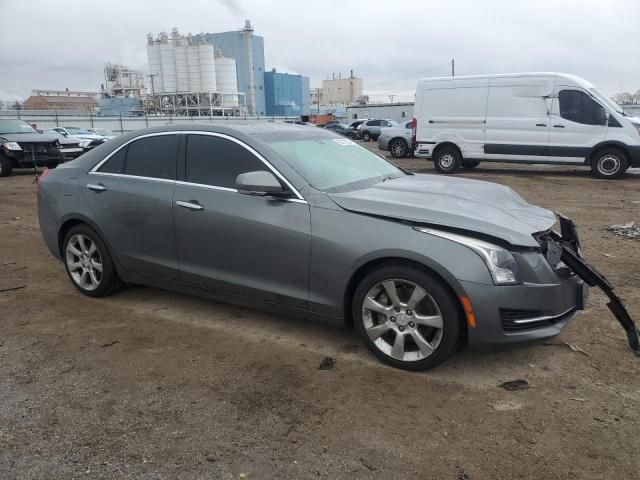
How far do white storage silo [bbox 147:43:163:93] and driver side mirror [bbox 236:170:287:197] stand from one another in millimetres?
72309

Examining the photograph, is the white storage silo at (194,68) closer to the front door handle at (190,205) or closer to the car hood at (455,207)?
the front door handle at (190,205)

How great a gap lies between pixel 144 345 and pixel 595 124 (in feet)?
40.8

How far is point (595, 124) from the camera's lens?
1281cm

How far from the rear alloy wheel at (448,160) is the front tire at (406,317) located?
12.1m

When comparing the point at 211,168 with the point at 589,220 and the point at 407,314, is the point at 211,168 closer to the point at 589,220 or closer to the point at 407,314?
the point at 407,314

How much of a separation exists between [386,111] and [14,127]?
145ft

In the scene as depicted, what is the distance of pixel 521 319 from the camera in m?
3.16

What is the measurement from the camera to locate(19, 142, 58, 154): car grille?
1503cm

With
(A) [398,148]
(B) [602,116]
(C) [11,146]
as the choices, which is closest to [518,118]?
(B) [602,116]

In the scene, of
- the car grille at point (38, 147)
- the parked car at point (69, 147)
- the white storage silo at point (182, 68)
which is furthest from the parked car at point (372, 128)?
the white storage silo at point (182, 68)

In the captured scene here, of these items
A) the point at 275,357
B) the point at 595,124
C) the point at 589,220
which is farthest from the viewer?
the point at 595,124

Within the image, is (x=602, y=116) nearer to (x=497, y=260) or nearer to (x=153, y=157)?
(x=497, y=260)

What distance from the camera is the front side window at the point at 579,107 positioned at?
12758 millimetres

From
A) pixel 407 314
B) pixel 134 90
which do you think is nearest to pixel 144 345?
pixel 407 314
